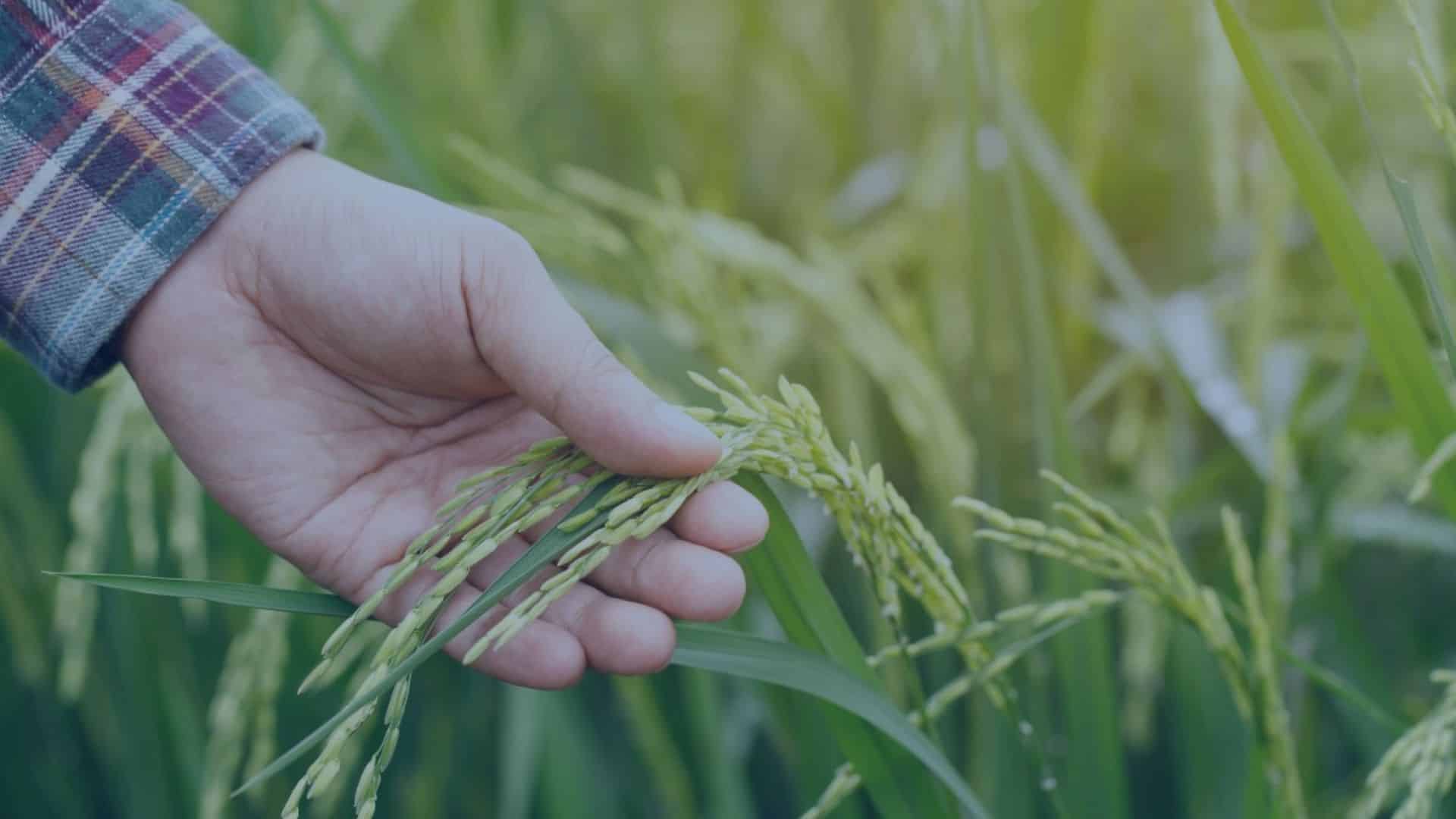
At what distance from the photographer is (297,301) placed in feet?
2.32

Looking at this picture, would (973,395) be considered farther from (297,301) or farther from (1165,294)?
(1165,294)

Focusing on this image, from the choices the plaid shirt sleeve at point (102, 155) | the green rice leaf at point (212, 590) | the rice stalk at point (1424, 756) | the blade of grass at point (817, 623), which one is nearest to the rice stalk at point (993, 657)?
the blade of grass at point (817, 623)

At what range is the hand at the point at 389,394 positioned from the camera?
60 cm

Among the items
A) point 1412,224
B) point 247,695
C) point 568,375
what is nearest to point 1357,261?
point 1412,224

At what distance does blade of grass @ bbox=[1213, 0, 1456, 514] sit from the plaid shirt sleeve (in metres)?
0.60

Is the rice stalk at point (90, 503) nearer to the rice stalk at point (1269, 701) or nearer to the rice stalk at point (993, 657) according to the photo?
the rice stalk at point (993, 657)

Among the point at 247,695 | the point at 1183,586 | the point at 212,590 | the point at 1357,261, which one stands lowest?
the point at 247,695

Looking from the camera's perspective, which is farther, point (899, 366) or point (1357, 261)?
point (899, 366)

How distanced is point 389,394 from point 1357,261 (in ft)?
1.94

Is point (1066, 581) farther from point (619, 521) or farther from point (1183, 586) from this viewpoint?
point (619, 521)

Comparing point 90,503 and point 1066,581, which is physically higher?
point 1066,581

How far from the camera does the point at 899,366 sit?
778 mm

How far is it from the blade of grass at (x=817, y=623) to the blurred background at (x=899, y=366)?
3.8 inches

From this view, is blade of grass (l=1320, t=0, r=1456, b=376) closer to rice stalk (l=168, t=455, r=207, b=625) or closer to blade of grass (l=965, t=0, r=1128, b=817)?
blade of grass (l=965, t=0, r=1128, b=817)
